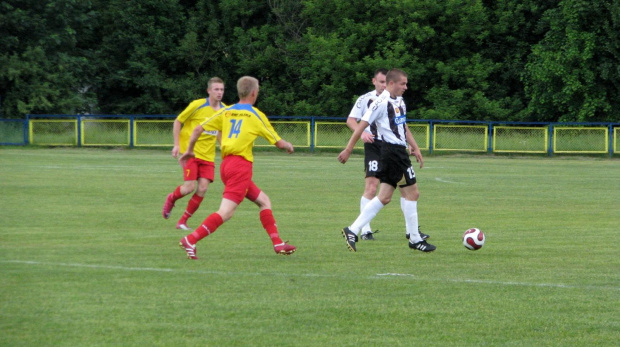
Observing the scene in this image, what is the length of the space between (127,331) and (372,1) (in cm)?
4585

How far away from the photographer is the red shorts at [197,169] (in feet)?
40.2

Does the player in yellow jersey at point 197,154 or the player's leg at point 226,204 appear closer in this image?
the player's leg at point 226,204

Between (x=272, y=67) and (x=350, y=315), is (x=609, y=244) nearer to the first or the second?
(x=350, y=315)

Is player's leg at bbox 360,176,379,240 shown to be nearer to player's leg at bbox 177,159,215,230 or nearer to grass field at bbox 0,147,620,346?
grass field at bbox 0,147,620,346

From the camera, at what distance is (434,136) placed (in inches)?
1566

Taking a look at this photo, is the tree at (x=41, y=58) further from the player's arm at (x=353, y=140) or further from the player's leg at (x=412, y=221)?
the player's leg at (x=412, y=221)

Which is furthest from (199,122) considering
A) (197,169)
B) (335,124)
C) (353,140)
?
(335,124)

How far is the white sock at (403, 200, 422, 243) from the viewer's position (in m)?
10.1

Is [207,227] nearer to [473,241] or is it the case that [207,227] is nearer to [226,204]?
[226,204]

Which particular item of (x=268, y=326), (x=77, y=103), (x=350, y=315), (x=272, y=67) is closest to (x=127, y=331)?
(x=268, y=326)

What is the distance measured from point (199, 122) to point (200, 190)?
880 mm

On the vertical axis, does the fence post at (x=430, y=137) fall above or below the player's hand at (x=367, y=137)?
below

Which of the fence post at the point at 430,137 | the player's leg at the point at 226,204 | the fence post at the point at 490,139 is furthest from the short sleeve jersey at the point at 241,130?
the fence post at the point at 490,139

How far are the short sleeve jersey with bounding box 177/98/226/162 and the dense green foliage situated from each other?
33.0 metres
